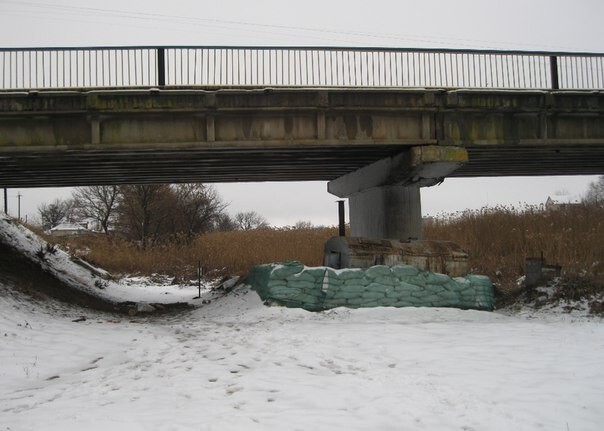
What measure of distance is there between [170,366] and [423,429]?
3.57 m

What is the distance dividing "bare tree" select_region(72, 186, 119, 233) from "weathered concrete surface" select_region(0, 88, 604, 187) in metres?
37.3

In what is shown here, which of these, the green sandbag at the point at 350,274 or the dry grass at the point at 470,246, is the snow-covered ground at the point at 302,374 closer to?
the green sandbag at the point at 350,274

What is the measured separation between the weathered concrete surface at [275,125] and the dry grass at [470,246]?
3650mm

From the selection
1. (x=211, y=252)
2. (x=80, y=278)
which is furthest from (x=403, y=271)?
(x=211, y=252)

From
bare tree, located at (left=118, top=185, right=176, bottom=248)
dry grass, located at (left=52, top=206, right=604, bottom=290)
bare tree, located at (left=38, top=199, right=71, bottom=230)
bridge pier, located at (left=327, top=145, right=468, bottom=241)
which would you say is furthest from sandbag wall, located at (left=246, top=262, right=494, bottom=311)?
bare tree, located at (left=38, top=199, right=71, bottom=230)

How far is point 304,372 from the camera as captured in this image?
20.7 feet

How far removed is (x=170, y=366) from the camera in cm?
665

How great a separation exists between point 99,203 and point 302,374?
50.7 meters

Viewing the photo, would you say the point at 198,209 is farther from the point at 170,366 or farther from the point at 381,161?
the point at 170,366

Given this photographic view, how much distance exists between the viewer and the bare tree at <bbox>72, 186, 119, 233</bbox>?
167 feet

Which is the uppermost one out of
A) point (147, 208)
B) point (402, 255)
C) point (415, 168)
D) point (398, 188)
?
point (147, 208)

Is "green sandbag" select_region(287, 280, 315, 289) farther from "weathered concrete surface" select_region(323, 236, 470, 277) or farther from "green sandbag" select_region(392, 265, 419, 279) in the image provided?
"green sandbag" select_region(392, 265, 419, 279)

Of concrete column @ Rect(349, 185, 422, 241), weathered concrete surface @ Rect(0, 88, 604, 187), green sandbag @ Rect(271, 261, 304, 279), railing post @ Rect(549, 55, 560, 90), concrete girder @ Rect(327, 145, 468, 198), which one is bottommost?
green sandbag @ Rect(271, 261, 304, 279)

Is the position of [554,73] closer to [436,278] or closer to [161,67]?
[436,278]
